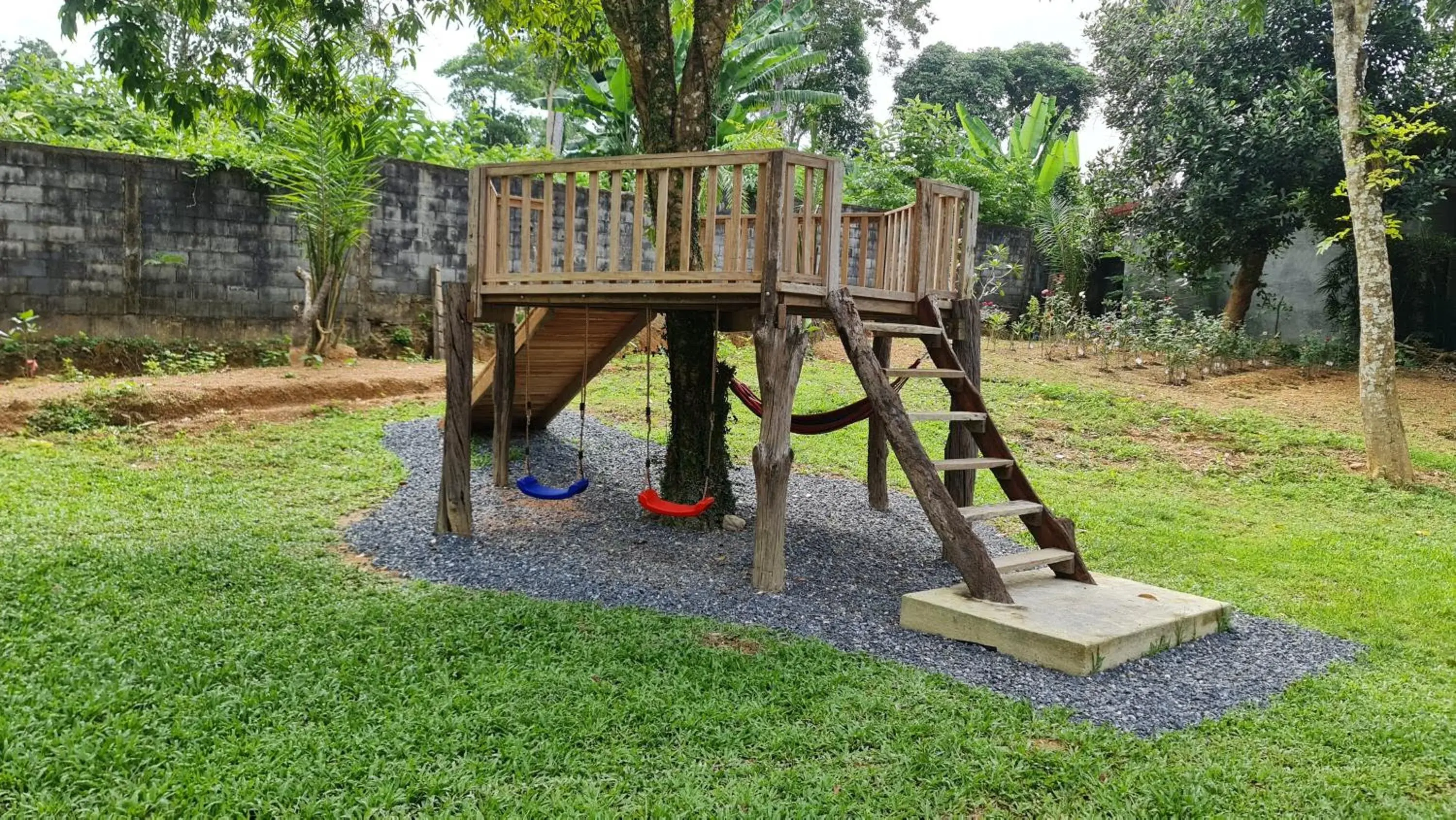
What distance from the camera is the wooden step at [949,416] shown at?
537cm

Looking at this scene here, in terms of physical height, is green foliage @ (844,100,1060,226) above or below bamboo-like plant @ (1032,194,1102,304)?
above

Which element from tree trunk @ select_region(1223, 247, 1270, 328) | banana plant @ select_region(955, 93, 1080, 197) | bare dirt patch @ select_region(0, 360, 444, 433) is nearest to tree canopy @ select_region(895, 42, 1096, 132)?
banana plant @ select_region(955, 93, 1080, 197)

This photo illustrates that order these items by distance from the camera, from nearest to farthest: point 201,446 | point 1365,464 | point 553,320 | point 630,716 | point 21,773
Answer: point 21,773
point 630,716
point 553,320
point 201,446
point 1365,464

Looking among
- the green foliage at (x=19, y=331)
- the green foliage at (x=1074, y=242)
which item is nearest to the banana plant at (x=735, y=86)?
the green foliage at (x=1074, y=242)

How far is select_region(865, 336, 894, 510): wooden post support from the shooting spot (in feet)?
24.6

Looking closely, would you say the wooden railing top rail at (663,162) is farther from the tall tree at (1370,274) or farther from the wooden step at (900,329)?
the tall tree at (1370,274)

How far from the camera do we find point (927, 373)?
217 inches

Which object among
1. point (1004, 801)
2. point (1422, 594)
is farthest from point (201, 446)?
point (1422, 594)

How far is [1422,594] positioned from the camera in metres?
5.91

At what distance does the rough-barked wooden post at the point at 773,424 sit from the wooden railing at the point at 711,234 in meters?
0.12

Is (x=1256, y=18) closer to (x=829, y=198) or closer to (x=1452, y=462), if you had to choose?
(x=1452, y=462)

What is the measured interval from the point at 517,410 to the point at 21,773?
6.02 metres

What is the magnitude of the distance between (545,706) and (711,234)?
3721mm

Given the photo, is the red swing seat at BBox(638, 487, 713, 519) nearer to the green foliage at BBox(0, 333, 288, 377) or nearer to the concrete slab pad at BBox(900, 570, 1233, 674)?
the concrete slab pad at BBox(900, 570, 1233, 674)
